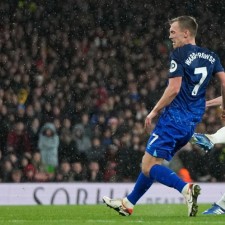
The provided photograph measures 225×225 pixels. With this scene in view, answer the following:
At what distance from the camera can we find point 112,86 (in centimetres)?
1969

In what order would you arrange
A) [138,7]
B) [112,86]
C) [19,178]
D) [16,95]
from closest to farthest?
[19,178] < [16,95] < [112,86] < [138,7]

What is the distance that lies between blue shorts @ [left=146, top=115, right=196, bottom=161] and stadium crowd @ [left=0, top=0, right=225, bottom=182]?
23.7 feet

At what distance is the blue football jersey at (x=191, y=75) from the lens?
9.05 m

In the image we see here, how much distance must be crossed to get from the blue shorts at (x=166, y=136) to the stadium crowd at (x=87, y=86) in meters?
7.21

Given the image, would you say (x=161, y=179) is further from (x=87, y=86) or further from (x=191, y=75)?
(x=87, y=86)

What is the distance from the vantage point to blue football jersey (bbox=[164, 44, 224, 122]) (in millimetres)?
9055

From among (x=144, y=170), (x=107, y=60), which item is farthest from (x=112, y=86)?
(x=144, y=170)

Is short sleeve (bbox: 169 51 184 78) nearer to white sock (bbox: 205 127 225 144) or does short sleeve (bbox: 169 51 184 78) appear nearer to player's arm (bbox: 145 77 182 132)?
player's arm (bbox: 145 77 182 132)

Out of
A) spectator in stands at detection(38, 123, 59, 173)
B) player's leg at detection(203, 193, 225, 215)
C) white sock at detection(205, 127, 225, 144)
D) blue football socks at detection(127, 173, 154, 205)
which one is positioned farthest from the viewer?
spectator in stands at detection(38, 123, 59, 173)

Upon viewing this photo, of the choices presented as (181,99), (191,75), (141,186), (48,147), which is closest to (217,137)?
(181,99)

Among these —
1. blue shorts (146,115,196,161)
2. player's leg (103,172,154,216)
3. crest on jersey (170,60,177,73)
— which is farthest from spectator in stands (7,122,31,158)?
crest on jersey (170,60,177,73)

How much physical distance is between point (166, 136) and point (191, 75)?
63cm

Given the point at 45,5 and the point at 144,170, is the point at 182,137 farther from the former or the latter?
the point at 45,5

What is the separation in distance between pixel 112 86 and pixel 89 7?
12.1 feet
